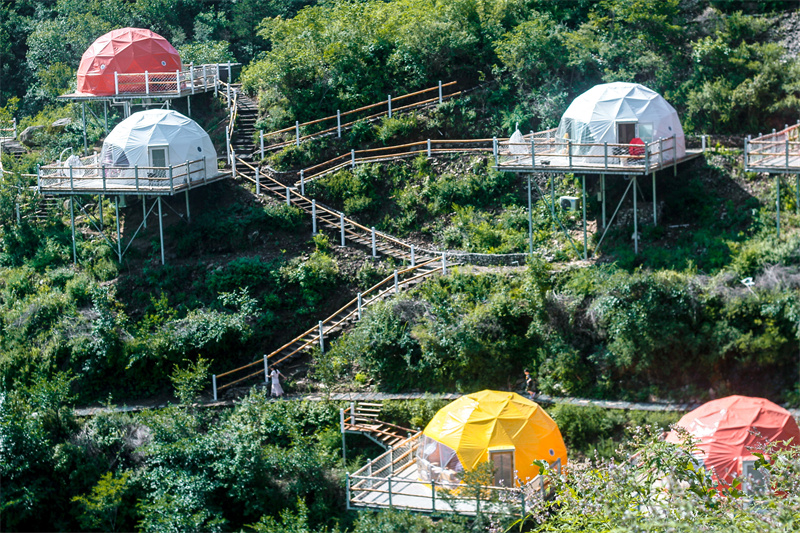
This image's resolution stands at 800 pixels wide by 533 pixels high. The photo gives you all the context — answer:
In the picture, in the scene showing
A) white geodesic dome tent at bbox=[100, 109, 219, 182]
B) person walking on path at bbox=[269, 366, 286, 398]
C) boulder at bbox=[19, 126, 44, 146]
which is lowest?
person walking on path at bbox=[269, 366, 286, 398]

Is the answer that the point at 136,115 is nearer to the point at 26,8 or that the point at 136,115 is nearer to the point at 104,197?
the point at 104,197

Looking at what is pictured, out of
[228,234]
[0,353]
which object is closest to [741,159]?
[228,234]

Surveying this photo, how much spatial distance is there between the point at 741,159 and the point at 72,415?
65.3 feet

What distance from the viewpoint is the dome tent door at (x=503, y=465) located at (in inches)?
974

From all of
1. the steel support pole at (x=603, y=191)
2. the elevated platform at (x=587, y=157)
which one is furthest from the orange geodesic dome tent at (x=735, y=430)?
the steel support pole at (x=603, y=191)

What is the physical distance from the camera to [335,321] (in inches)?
1254

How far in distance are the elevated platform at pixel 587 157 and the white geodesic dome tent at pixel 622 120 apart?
17cm

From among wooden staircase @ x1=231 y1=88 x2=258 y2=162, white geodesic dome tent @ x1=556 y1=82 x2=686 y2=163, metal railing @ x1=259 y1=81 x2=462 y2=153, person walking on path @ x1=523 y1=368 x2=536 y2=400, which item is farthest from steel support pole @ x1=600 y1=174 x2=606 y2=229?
wooden staircase @ x1=231 y1=88 x2=258 y2=162

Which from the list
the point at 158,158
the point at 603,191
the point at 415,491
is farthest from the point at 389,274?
the point at 415,491

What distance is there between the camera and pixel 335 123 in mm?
38500

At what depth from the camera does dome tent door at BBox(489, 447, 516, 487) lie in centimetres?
2473

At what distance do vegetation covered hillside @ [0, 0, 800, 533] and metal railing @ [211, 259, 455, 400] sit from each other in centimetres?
39

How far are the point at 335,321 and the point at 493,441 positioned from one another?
836cm

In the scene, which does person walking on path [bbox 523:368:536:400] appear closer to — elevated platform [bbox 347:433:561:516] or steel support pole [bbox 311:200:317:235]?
elevated platform [bbox 347:433:561:516]
